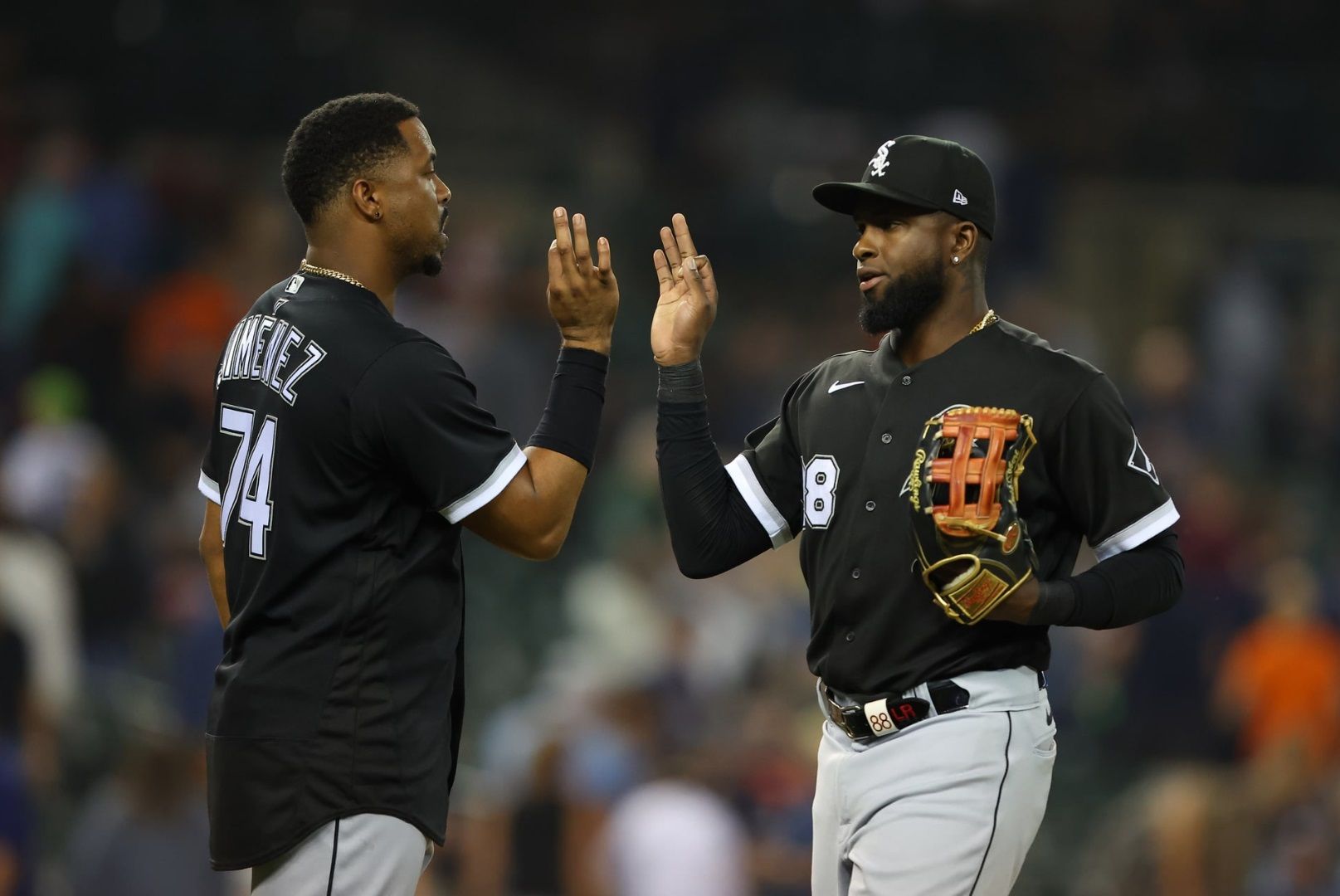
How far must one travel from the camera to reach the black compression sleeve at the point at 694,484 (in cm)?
374

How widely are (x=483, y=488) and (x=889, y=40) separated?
904cm

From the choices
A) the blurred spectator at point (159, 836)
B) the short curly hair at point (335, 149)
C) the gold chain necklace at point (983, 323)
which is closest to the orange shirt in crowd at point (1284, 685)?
the blurred spectator at point (159, 836)

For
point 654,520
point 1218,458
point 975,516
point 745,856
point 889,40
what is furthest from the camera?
point 889,40

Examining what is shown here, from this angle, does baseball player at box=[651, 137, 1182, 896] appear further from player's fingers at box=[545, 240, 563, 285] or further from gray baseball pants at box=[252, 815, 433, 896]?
gray baseball pants at box=[252, 815, 433, 896]

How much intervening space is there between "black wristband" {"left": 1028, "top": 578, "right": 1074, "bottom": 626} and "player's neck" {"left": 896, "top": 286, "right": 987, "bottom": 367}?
0.58 metres

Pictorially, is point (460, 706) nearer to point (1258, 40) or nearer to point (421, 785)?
point (421, 785)

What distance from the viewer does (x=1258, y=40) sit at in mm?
11766

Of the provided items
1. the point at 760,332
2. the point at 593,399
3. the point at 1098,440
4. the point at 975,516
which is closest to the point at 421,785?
the point at 593,399

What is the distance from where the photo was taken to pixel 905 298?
358cm

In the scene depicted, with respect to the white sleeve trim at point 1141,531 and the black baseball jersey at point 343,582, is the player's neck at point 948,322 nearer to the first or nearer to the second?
the white sleeve trim at point 1141,531

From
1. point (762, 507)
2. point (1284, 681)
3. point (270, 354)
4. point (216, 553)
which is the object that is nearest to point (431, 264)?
point (270, 354)

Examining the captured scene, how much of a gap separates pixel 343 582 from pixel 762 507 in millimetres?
1000

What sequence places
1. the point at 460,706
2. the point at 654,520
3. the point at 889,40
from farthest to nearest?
the point at 889,40 → the point at 654,520 → the point at 460,706

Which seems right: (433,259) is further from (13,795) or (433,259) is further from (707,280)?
(13,795)
